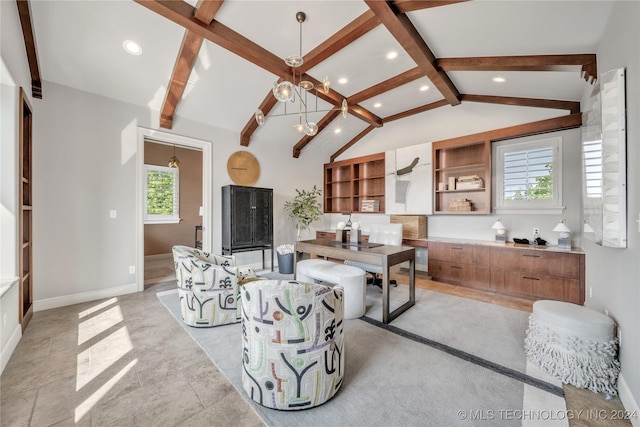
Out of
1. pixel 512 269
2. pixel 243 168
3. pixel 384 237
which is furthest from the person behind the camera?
pixel 243 168

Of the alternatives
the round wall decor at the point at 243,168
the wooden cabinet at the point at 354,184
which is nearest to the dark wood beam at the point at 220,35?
the round wall decor at the point at 243,168

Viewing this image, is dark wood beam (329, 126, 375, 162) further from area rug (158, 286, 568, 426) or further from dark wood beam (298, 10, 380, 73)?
area rug (158, 286, 568, 426)

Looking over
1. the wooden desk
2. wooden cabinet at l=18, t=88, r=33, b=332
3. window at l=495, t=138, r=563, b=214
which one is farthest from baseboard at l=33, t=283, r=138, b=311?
window at l=495, t=138, r=563, b=214

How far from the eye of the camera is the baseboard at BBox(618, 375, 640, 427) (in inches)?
55.6

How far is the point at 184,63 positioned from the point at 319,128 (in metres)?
2.75

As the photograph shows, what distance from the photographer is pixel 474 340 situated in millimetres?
2340

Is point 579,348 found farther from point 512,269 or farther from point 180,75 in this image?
point 180,75

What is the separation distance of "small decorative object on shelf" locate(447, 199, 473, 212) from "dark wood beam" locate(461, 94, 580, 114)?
5.19ft

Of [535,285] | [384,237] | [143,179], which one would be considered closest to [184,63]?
[143,179]

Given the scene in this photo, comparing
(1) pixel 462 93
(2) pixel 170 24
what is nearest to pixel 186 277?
(2) pixel 170 24

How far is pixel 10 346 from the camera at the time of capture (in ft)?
6.93

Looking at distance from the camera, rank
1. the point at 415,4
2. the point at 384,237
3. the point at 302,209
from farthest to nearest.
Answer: the point at 302,209 < the point at 384,237 < the point at 415,4

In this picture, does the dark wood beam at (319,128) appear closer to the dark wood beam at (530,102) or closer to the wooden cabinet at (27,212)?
the dark wood beam at (530,102)

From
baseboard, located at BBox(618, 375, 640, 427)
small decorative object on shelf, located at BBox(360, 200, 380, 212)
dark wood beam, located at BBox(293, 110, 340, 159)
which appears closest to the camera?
baseboard, located at BBox(618, 375, 640, 427)
